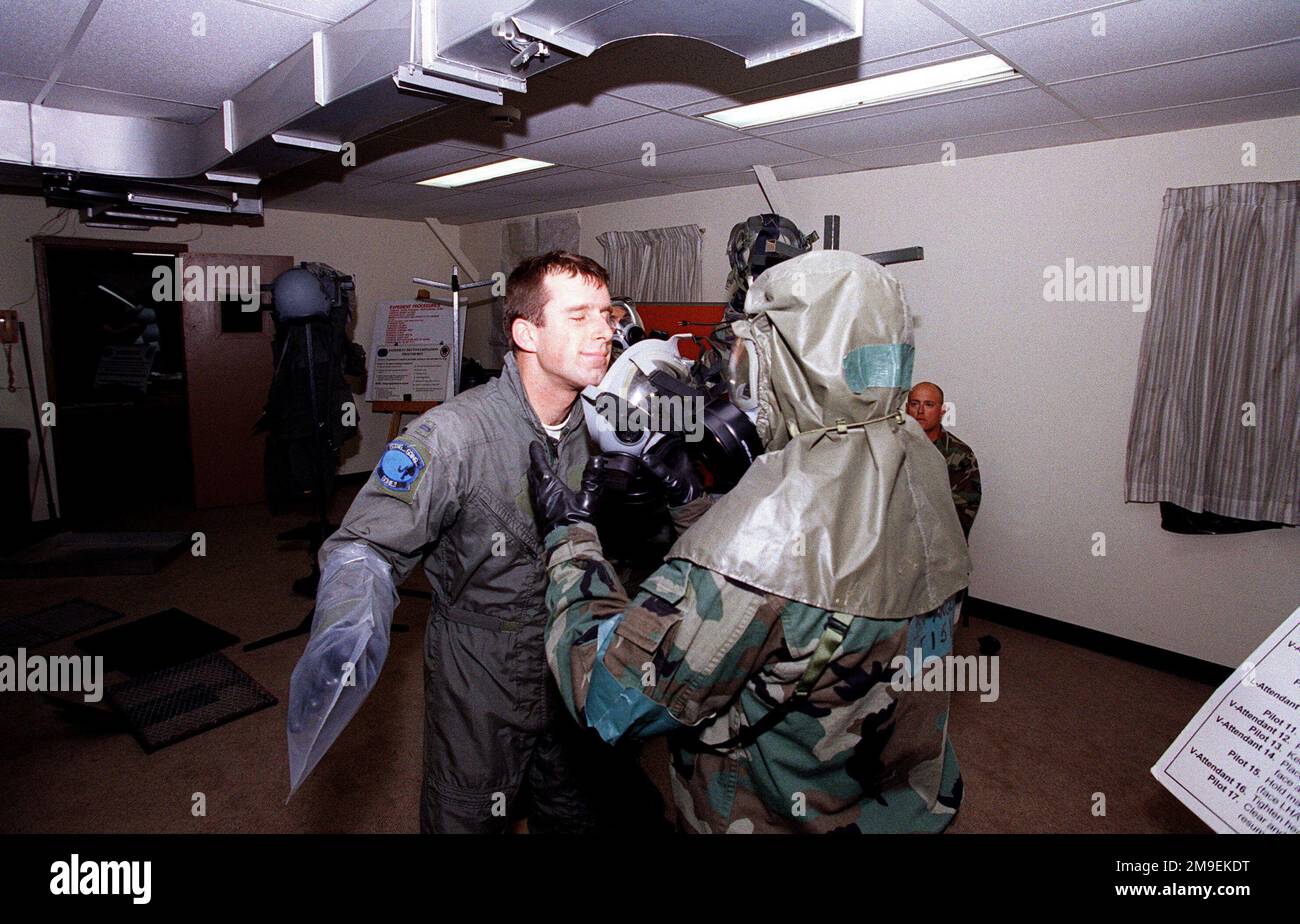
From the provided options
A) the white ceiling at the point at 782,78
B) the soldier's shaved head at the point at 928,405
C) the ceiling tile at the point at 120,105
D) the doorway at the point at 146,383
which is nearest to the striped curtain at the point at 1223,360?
the white ceiling at the point at 782,78

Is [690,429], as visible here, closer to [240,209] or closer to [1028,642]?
[1028,642]

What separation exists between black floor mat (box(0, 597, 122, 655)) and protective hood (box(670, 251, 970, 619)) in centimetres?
402

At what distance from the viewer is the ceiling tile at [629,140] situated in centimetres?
342

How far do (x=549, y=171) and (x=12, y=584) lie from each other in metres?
4.14

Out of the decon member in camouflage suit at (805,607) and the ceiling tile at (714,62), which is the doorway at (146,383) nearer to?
the ceiling tile at (714,62)

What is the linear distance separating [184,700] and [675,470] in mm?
2738

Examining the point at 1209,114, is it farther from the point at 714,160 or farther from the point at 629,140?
the point at 629,140

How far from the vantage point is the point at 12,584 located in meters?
4.34

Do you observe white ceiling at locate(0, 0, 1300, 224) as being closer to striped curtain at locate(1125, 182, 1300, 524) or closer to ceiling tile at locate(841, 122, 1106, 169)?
ceiling tile at locate(841, 122, 1106, 169)

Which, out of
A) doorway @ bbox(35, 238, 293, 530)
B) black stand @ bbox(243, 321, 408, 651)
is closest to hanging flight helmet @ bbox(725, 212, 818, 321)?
black stand @ bbox(243, 321, 408, 651)

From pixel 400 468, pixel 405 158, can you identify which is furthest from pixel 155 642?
pixel 400 468

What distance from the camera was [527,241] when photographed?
6.79 m

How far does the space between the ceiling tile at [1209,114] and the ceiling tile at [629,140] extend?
1.72m
